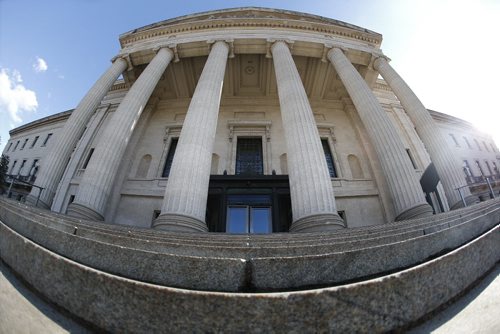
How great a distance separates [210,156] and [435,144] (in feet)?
34.8

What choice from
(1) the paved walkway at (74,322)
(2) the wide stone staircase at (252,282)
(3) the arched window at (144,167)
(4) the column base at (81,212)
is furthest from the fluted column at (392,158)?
(3) the arched window at (144,167)

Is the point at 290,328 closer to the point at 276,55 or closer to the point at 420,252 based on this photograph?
the point at 420,252

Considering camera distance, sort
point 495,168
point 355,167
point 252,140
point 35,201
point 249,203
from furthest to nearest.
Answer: point 495,168, point 252,140, point 355,167, point 249,203, point 35,201

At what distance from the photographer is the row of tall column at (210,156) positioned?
23.6 ft

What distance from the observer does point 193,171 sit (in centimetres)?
775

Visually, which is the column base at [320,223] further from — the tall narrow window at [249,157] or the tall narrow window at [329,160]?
the tall narrow window at [329,160]

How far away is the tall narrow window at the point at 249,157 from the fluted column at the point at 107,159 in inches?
271

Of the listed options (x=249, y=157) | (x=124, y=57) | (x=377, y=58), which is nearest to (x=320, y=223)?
(x=249, y=157)

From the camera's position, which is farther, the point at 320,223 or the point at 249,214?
the point at 249,214

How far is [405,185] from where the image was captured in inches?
335

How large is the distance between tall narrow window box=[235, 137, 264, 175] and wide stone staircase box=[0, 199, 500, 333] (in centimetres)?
1230

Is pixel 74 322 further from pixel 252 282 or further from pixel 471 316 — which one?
pixel 471 316

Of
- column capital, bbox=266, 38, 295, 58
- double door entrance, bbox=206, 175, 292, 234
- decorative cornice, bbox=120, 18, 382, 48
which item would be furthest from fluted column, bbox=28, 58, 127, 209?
column capital, bbox=266, 38, 295, 58

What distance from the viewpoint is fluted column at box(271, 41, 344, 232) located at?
6762 mm
